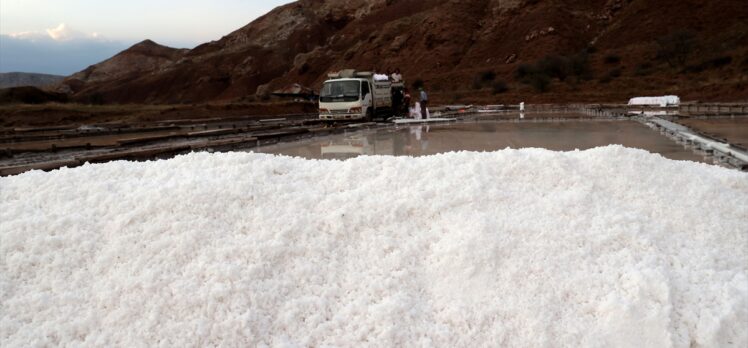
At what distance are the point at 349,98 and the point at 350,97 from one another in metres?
0.04

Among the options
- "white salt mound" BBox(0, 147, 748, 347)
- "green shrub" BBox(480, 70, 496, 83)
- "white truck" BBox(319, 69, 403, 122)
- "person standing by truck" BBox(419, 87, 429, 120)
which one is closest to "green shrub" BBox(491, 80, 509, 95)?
"green shrub" BBox(480, 70, 496, 83)

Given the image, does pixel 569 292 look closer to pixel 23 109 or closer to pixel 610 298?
pixel 610 298

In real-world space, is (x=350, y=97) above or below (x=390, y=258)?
above

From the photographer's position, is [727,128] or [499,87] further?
[499,87]

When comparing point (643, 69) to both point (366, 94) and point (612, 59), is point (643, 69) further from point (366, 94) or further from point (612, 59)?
point (366, 94)

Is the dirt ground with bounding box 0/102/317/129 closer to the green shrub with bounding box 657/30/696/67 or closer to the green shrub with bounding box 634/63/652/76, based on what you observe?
the green shrub with bounding box 634/63/652/76

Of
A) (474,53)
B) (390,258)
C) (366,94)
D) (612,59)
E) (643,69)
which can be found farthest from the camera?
(474,53)

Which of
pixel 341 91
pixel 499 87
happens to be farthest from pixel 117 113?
pixel 499 87

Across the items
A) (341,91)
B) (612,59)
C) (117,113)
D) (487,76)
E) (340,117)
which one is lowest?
(340,117)

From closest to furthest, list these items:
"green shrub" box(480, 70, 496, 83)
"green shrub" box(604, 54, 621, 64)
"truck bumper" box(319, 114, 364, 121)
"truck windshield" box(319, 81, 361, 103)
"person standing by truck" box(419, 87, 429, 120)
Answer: "truck bumper" box(319, 114, 364, 121)
"truck windshield" box(319, 81, 361, 103)
"person standing by truck" box(419, 87, 429, 120)
"green shrub" box(604, 54, 621, 64)
"green shrub" box(480, 70, 496, 83)

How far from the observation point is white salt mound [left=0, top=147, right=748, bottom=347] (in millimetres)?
2982

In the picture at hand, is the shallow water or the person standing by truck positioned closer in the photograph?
the shallow water

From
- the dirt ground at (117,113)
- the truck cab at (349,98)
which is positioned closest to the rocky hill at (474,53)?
the dirt ground at (117,113)

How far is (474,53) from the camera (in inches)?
1885
